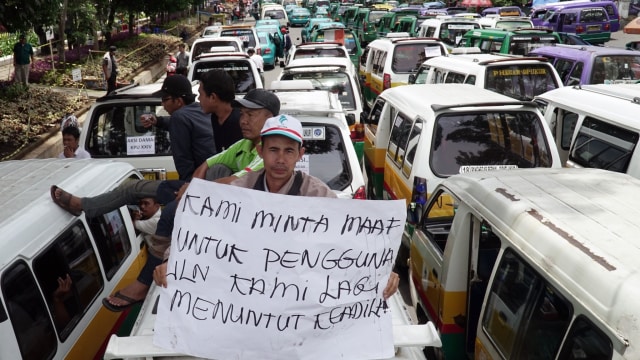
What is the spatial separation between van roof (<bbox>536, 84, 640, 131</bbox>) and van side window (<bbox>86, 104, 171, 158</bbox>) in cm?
479

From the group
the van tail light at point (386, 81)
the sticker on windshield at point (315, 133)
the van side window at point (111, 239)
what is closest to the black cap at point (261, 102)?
the van side window at point (111, 239)

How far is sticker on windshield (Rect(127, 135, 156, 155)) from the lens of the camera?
292 inches

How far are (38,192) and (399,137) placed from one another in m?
4.46

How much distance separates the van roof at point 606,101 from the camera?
21.4ft

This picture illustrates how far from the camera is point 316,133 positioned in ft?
20.7

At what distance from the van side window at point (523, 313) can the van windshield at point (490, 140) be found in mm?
2853

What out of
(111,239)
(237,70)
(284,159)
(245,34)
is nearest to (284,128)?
(284,159)

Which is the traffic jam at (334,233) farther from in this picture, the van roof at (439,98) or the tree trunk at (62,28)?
the tree trunk at (62,28)

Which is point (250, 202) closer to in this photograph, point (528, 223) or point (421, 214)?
point (528, 223)

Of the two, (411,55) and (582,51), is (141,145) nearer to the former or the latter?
(582,51)

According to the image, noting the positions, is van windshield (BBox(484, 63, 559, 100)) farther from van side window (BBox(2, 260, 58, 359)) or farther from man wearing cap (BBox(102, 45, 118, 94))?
man wearing cap (BBox(102, 45, 118, 94))

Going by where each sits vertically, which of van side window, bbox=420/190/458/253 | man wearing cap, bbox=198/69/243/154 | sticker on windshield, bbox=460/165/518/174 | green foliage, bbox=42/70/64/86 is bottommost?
green foliage, bbox=42/70/64/86

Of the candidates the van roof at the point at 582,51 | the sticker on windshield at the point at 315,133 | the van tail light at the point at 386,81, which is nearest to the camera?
the sticker on windshield at the point at 315,133

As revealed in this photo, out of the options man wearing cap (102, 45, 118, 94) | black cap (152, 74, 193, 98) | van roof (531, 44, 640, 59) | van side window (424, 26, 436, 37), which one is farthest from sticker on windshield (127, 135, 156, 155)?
van side window (424, 26, 436, 37)
